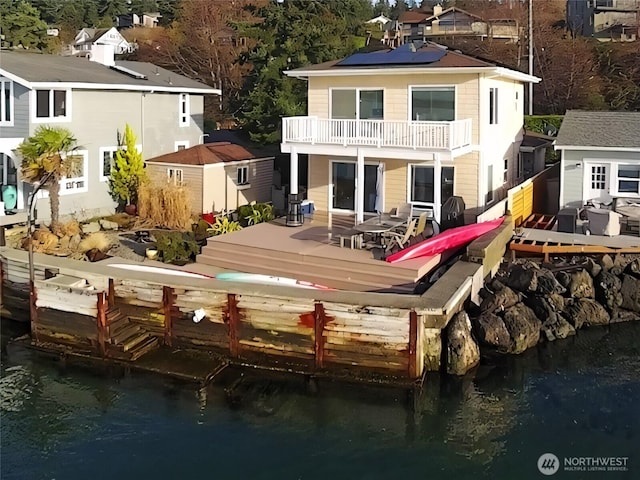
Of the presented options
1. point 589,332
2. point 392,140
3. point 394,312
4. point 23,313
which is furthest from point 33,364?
point 589,332

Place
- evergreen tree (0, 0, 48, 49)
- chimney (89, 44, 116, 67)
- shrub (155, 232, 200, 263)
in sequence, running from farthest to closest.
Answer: evergreen tree (0, 0, 48, 49), chimney (89, 44, 116, 67), shrub (155, 232, 200, 263)

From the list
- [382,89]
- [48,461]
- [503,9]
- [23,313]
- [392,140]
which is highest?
[503,9]

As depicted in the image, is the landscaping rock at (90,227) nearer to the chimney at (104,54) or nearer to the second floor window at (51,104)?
the second floor window at (51,104)

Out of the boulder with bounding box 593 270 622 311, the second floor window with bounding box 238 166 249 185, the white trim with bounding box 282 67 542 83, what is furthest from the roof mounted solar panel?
the boulder with bounding box 593 270 622 311

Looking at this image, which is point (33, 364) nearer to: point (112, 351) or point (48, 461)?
point (112, 351)

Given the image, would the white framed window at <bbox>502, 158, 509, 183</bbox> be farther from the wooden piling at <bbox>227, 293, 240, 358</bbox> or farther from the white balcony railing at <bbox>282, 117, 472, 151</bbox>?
the wooden piling at <bbox>227, 293, 240, 358</bbox>

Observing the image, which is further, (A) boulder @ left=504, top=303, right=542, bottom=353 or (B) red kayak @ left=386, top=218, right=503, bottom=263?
(B) red kayak @ left=386, top=218, right=503, bottom=263

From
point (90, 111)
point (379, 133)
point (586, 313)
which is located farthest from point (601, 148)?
point (90, 111)
